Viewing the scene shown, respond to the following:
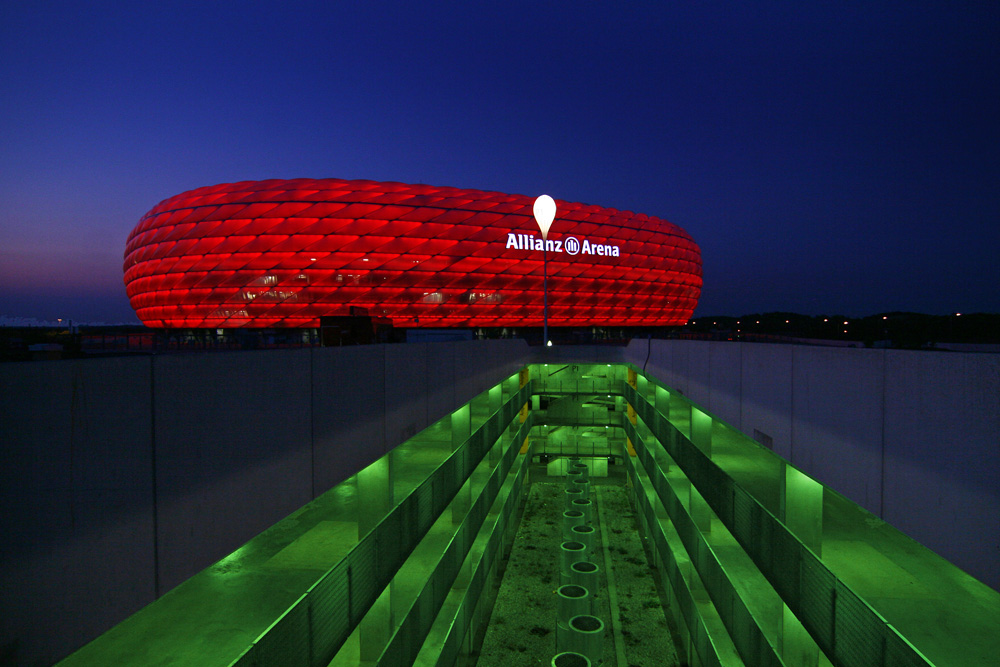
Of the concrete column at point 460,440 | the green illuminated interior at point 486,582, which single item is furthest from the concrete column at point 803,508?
the concrete column at point 460,440

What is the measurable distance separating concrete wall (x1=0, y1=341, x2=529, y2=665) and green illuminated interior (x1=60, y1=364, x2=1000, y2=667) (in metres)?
0.73

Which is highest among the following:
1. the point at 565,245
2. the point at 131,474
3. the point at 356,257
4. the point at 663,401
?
the point at 565,245

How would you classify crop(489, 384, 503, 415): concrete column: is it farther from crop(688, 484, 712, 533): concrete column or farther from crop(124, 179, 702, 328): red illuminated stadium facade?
crop(124, 179, 702, 328): red illuminated stadium facade

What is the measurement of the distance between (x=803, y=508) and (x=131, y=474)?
8918mm

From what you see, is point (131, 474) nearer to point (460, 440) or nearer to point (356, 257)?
point (460, 440)

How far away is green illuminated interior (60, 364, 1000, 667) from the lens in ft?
14.6

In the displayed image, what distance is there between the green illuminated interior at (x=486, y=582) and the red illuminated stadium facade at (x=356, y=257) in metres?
35.1

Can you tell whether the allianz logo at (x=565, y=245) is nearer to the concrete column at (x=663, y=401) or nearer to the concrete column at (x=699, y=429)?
the concrete column at (x=663, y=401)

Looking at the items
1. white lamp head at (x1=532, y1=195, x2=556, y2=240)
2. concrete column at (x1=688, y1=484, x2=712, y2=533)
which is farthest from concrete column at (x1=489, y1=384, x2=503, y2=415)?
concrete column at (x1=688, y1=484, x2=712, y2=533)

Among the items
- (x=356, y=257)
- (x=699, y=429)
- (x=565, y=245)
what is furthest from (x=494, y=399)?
(x=565, y=245)

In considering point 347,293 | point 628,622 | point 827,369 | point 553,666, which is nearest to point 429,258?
point 347,293

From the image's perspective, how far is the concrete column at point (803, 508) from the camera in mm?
8242

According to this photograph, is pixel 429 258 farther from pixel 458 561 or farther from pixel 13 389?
pixel 13 389

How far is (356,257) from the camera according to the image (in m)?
49.7
